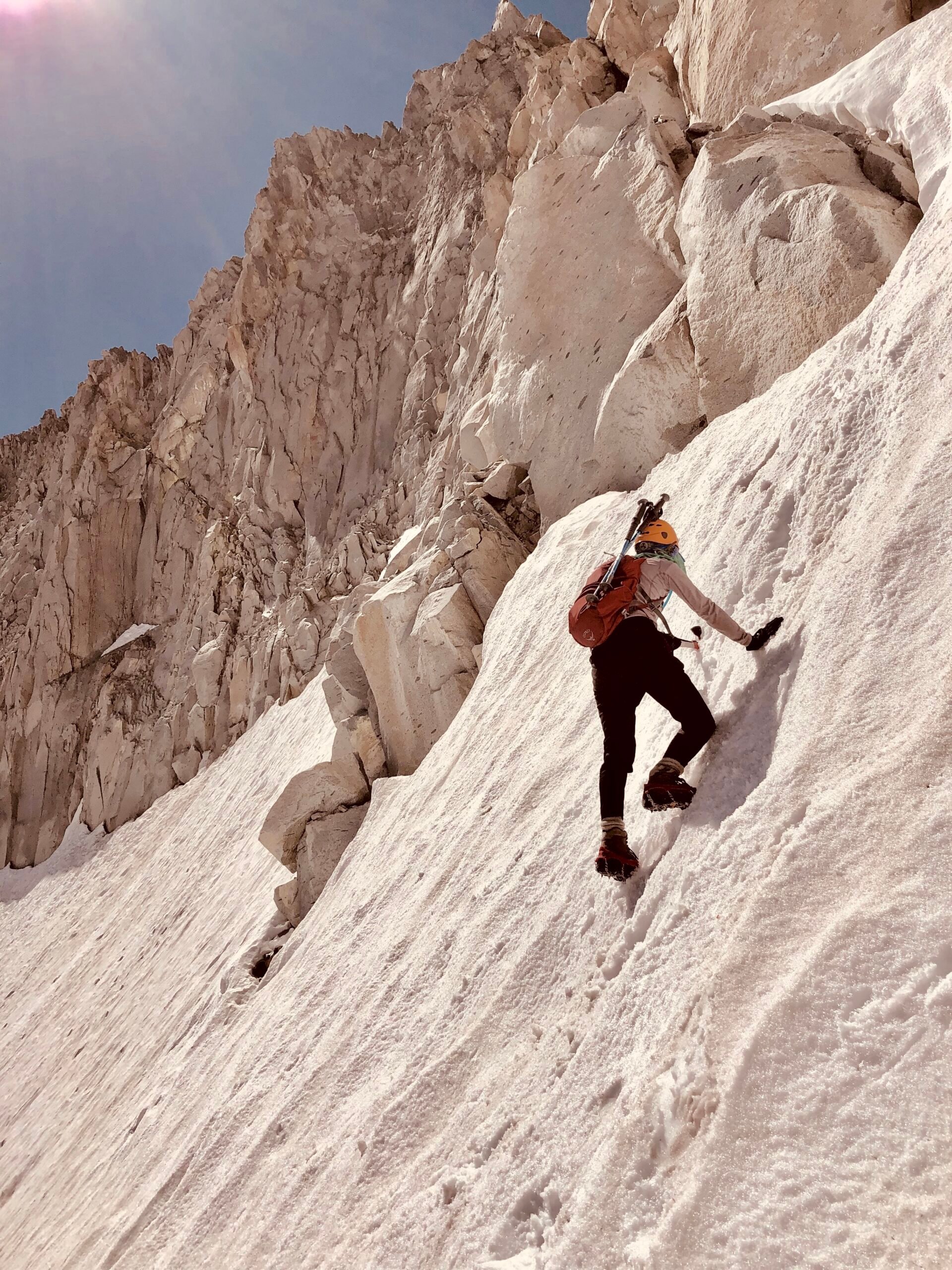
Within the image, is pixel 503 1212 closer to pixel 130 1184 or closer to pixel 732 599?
pixel 732 599

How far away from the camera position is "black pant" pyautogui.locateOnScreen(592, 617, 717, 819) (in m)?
3.85

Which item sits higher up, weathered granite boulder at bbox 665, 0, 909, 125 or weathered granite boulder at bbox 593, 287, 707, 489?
weathered granite boulder at bbox 665, 0, 909, 125

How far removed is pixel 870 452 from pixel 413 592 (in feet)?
22.3

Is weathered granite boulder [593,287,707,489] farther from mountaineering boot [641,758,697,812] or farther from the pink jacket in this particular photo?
mountaineering boot [641,758,697,812]

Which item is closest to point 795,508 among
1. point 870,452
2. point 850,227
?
point 870,452

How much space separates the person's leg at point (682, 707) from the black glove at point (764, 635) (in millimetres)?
407

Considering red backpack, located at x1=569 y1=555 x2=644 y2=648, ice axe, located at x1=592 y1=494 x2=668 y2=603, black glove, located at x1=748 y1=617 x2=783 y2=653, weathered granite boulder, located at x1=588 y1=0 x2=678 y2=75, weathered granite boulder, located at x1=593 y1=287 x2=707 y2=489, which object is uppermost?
weathered granite boulder, located at x1=588 y1=0 x2=678 y2=75

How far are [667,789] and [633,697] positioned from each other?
53 centimetres

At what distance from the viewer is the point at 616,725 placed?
3.99 metres

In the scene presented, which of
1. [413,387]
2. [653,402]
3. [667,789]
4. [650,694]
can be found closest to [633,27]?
[413,387]

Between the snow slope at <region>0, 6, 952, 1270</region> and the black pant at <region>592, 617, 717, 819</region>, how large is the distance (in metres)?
0.19

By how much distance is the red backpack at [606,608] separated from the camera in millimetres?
4027

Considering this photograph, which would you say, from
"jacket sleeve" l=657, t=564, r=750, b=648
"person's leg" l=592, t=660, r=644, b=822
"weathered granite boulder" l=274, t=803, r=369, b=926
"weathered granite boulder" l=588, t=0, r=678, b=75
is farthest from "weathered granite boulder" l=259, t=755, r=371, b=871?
"weathered granite boulder" l=588, t=0, r=678, b=75

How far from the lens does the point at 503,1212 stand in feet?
10.6
